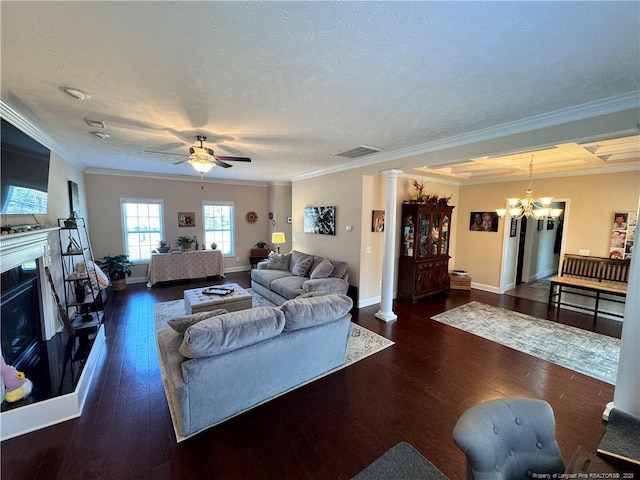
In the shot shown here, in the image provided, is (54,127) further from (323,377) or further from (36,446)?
(323,377)

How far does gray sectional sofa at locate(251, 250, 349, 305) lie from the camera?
4551 millimetres

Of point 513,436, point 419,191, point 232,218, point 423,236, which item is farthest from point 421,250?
point 232,218

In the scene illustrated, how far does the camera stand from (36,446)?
1.99 m

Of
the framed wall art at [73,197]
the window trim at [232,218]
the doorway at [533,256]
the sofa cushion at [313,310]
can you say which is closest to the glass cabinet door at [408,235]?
the doorway at [533,256]

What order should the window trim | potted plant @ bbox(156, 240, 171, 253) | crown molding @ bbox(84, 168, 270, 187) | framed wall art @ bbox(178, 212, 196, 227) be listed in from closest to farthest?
crown molding @ bbox(84, 168, 270, 187) < potted plant @ bbox(156, 240, 171, 253) < framed wall art @ bbox(178, 212, 196, 227) < the window trim

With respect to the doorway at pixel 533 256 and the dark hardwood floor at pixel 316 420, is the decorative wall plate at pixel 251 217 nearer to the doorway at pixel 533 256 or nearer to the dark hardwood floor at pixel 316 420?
the dark hardwood floor at pixel 316 420

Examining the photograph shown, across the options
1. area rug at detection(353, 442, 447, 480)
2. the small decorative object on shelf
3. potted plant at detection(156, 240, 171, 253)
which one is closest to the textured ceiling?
the small decorative object on shelf

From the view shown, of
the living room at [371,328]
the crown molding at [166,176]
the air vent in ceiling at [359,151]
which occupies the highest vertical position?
the air vent in ceiling at [359,151]

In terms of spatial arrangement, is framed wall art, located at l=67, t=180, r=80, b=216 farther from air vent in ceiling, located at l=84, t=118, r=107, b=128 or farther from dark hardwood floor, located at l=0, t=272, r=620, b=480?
dark hardwood floor, located at l=0, t=272, r=620, b=480

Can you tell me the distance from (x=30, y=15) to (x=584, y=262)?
742 centimetres

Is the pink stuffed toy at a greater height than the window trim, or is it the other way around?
the window trim

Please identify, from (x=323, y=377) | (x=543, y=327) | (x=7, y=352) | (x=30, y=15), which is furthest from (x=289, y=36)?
(x=543, y=327)

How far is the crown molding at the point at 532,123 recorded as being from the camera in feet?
7.29

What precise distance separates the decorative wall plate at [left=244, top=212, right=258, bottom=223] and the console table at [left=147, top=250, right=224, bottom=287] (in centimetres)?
147
